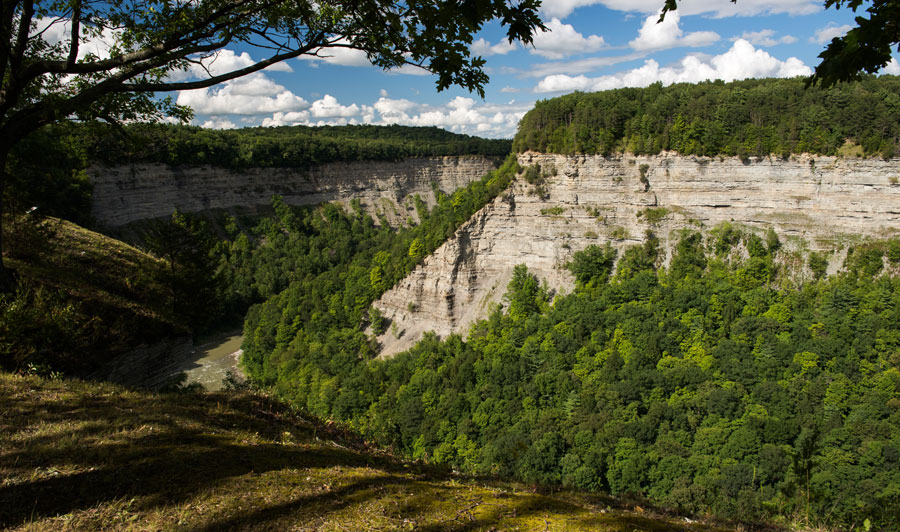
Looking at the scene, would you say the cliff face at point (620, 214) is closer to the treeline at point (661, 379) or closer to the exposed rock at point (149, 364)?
the treeline at point (661, 379)

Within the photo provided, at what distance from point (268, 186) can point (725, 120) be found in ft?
176

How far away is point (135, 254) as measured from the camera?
12797 millimetres

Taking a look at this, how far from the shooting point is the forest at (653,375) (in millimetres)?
20188

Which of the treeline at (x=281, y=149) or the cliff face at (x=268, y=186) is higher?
the treeline at (x=281, y=149)

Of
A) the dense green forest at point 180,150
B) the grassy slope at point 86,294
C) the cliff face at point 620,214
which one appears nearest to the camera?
the grassy slope at point 86,294

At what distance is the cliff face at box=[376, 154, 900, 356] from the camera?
2806cm

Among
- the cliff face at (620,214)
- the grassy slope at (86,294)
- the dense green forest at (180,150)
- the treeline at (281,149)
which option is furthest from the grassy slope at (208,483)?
the treeline at (281,149)

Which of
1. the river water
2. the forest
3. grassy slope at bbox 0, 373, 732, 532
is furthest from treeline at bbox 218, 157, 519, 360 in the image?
grassy slope at bbox 0, 373, 732, 532

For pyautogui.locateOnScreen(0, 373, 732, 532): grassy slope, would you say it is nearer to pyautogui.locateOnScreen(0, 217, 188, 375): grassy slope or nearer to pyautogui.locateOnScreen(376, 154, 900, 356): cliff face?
pyautogui.locateOnScreen(0, 217, 188, 375): grassy slope

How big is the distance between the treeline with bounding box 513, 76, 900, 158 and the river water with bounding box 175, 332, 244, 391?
31.7m

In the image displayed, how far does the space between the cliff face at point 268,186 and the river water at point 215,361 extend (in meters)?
15.8

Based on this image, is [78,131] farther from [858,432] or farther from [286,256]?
[286,256]

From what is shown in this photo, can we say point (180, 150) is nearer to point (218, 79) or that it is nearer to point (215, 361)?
point (215, 361)

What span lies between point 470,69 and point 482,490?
15.6 ft
